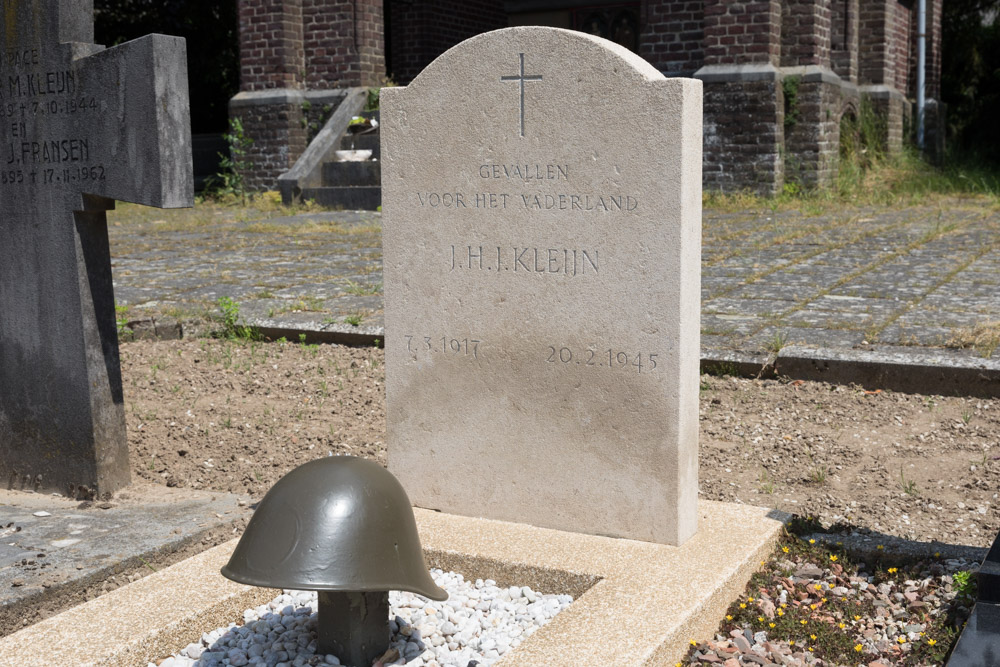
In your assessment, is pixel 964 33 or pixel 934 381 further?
pixel 964 33

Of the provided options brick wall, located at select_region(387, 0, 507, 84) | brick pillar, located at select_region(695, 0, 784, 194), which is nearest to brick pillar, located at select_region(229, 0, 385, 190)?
brick wall, located at select_region(387, 0, 507, 84)

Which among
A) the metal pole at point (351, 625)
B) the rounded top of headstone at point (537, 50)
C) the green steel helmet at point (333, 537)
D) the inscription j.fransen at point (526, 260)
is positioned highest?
the rounded top of headstone at point (537, 50)

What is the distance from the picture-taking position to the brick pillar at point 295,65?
13531 millimetres

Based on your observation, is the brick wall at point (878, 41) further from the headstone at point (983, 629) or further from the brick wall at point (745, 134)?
the headstone at point (983, 629)

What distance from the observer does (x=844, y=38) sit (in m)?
13.3

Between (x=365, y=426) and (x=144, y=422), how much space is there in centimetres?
90

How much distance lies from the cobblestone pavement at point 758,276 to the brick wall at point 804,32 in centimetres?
202

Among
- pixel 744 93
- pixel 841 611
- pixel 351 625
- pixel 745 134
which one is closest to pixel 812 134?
pixel 745 134

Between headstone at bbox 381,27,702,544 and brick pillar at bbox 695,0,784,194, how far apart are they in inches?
367

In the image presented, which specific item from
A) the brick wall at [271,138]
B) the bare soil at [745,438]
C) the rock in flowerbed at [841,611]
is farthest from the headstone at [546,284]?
the brick wall at [271,138]

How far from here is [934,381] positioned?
442 cm

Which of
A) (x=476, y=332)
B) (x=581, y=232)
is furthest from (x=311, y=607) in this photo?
(x=581, y=232)

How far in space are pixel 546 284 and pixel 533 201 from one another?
235 millimetres

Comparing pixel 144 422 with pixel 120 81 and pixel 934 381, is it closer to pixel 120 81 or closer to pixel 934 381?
pixel 120 81
